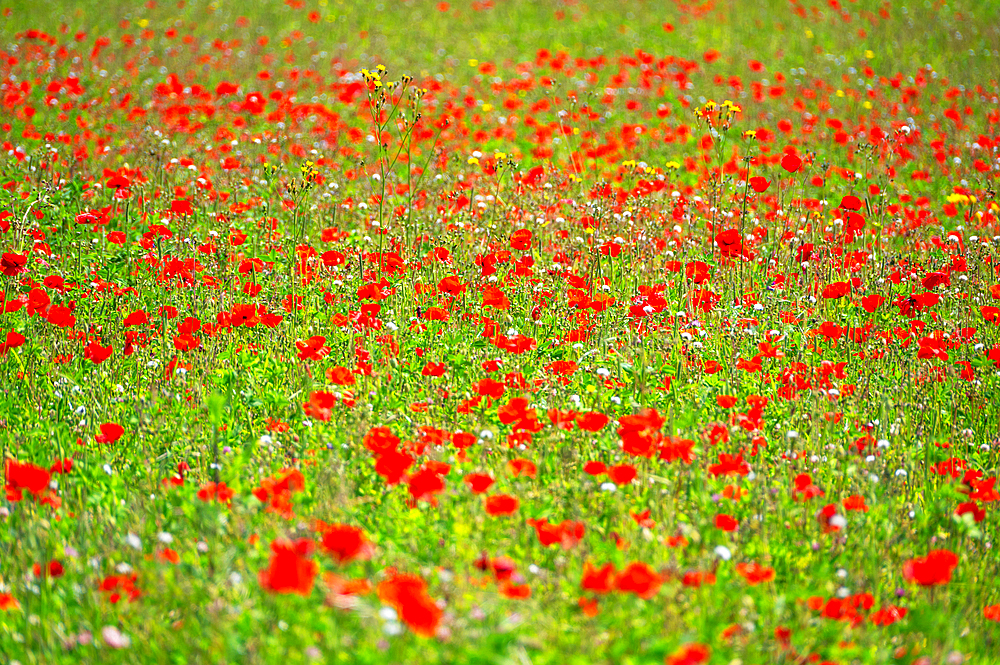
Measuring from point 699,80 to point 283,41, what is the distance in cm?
537

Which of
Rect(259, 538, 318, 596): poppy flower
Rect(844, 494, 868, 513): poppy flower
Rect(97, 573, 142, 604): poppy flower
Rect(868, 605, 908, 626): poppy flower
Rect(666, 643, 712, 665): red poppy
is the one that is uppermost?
Rect(259, 538, 318, 596): poppy flower

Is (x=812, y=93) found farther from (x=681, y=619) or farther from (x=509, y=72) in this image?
(x=681, y=619)

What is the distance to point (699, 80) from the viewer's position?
10.0m

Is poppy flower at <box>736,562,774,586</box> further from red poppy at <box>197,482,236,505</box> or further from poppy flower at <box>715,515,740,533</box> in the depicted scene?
red poppy at <box>197,482,236,505</box>

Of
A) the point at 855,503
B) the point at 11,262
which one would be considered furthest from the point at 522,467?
the point at 11,262

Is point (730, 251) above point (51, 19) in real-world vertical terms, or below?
below

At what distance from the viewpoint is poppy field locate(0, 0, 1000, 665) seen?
2.18m

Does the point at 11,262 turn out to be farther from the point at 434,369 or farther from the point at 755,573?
the point at 755,573

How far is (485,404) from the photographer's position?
336cm

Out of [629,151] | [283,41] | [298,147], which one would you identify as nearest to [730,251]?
[629,151]

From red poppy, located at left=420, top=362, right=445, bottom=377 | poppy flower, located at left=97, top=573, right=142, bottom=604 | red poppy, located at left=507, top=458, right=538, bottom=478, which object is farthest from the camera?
red poppy, located at left=420, top=362, right=445, bottom=377

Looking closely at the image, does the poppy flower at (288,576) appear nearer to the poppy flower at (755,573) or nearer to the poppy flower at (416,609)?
the poppy flower at (416,609)

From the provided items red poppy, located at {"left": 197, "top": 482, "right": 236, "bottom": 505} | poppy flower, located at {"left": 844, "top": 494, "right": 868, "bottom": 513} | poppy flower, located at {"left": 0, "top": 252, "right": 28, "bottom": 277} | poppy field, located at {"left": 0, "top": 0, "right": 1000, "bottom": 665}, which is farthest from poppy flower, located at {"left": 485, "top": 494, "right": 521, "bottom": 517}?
poppy flower, located at {"left": 0, "top": 252, "right": 28, "bottom": 277}

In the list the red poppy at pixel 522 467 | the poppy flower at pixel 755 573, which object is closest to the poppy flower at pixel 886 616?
the poppy flower at pixel 755 573
